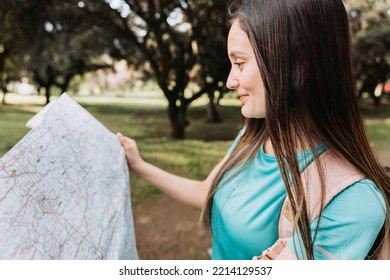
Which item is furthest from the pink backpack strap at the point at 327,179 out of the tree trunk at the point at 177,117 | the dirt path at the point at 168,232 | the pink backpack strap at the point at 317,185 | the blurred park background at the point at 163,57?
the tree trunk at the point at 177,117

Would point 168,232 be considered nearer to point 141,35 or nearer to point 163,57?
point 163,57

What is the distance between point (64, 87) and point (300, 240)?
28152 mm

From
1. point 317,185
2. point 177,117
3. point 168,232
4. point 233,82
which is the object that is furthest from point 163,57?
point 317,185

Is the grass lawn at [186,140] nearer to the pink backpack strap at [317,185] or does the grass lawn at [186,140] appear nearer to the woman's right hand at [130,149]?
the pink backpack strap at [317,185]

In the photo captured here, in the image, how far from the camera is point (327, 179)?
974 mm

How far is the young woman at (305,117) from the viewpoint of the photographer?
94 centimetres

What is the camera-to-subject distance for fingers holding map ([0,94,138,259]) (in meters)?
0.95

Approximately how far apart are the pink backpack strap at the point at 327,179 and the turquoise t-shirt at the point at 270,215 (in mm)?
16

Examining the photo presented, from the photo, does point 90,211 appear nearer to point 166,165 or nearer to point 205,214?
point 205,214

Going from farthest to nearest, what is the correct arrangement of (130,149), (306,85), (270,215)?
(130,149), (270,215), (306,85)

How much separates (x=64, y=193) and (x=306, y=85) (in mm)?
745

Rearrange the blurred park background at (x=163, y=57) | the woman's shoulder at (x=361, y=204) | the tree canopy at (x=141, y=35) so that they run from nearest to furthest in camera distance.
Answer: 1. the woman's shoulder at (x=361, y=204)
2. the blurred park background at (x=163, y=57)
3. the tree canopy at (x=141, y=35)

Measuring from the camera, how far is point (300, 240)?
38.9 inches

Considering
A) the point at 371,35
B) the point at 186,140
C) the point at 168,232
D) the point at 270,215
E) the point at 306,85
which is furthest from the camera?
the point at 371,35
